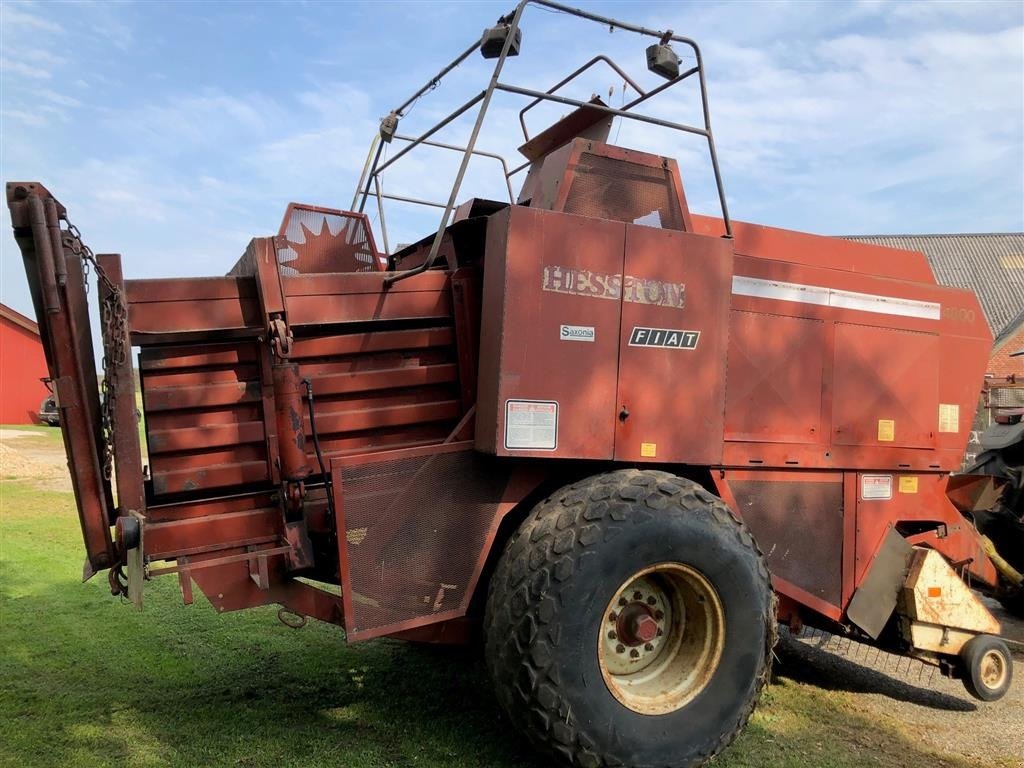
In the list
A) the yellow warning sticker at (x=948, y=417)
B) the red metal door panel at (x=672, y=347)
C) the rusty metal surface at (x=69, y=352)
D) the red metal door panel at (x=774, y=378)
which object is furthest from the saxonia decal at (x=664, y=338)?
the rusty metal surface at (x=69, y=352)

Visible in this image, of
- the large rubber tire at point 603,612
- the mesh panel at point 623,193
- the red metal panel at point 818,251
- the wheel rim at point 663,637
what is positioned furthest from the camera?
the red metal panel at point 818,251

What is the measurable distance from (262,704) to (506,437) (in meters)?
2.09

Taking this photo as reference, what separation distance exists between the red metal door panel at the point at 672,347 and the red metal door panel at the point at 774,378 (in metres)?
0.21

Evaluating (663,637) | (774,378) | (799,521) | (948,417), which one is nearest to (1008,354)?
(948,417)

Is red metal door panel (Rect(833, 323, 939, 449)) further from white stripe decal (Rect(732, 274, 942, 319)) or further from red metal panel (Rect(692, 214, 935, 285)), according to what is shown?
red metal panel (Rect(692, 214, 935, 285))

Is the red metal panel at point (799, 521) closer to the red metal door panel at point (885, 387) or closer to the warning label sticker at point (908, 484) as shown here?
the red metal door panel at point (885, 387)

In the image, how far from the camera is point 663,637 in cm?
394

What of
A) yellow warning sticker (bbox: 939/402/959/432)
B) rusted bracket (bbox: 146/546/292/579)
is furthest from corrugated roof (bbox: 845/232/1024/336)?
rusted bracket (bbox: 146/546/292/579)

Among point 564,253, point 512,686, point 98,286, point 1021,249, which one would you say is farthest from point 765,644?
point 1021,249

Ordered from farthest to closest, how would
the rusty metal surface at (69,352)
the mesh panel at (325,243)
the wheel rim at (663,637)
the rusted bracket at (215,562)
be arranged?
the mesh panel at (325,243), the wheel rim at (663,637), the rusted bracket at (215,562), the rusty metal surface at (69,352)

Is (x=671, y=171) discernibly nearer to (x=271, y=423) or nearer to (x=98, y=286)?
(x=271, y=423)

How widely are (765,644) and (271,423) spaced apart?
8.26ft

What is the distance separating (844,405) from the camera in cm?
480

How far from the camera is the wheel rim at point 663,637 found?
3.73 m
